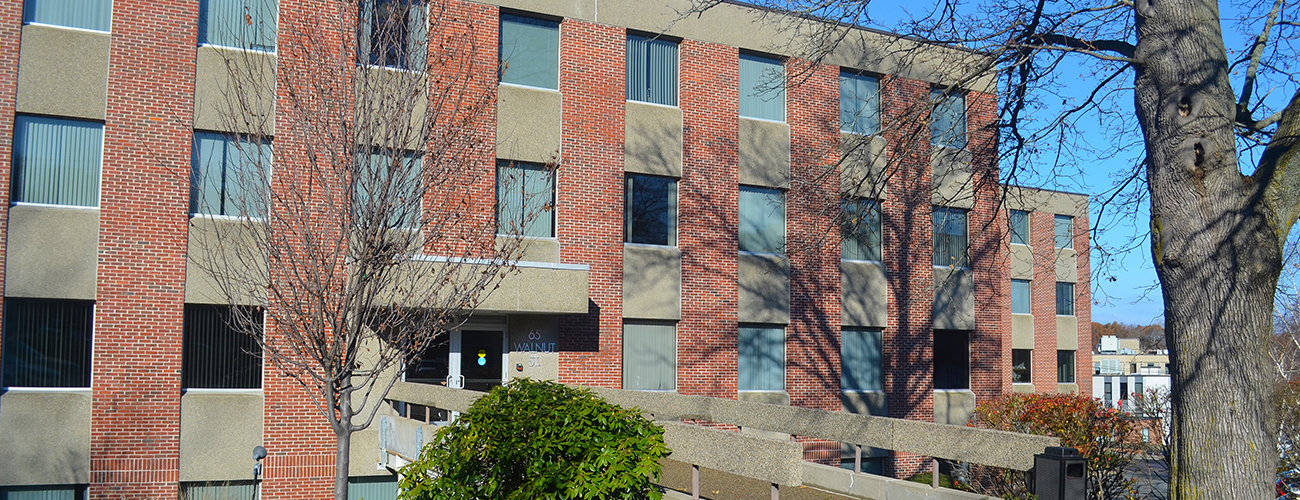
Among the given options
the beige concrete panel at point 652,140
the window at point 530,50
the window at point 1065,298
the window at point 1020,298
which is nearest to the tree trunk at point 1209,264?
the beige concrete panel at point 652,140

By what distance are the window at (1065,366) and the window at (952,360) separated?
21202mm

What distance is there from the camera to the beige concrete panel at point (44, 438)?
51.9 feet

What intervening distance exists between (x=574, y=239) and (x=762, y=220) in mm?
4673

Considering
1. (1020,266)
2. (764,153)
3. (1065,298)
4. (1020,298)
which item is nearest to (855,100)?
(764,153)

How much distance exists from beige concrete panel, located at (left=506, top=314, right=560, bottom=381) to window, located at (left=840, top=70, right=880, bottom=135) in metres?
8.74

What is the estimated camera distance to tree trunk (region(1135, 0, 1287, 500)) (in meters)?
7.90

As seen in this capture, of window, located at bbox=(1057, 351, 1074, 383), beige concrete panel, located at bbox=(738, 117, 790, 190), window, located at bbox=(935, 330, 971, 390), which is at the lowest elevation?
window, located at bbox=(1057, 351, 1074, 383)

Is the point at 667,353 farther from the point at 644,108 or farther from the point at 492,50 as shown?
the point at 492,50

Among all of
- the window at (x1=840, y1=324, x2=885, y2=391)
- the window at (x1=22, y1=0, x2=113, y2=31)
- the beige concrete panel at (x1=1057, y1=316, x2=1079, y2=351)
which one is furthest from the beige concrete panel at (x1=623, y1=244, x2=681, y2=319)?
the beige concrete panel at (x1=1057, y1=316, x2=1079, y2=351)

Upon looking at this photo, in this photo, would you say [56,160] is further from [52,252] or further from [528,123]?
[528,123]

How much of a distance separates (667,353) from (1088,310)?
3410 cm

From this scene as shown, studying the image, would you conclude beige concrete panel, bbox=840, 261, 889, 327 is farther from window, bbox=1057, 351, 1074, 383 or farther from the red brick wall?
window, bbox=1057, 351, 1074, 383

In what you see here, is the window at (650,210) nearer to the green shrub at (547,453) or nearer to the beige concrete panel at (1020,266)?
the green shrub at (547,453)

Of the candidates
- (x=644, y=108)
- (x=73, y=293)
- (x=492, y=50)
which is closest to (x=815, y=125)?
(x=644, y=108)
